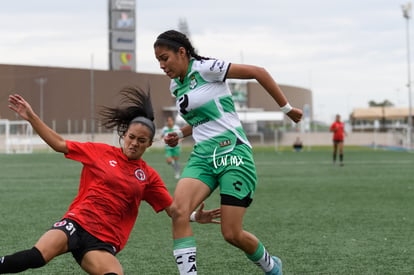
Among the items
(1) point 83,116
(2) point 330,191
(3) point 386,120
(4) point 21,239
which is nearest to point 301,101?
(3) point 386,120

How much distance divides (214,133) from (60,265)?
7.73ft

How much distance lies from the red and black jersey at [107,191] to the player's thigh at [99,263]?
0.43 feet

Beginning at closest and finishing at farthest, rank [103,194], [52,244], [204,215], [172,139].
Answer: [52,244]
[103,194]
[204,215]
[172,139]

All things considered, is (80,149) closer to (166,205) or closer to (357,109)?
(166,205)

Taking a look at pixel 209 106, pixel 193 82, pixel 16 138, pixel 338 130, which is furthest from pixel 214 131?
pixel 16 138

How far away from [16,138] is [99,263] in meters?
48.8

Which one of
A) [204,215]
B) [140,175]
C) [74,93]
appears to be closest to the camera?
[140,175]

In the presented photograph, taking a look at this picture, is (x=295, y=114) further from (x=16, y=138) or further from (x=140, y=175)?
(x=16, y=138)

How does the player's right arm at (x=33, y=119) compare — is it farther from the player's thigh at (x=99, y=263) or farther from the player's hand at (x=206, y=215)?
the player's hand at (x=206, y=215)

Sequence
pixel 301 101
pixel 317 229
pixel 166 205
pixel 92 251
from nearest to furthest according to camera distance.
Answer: pixel 92 251 → pixel 166 205 → pixel 317 229 → pixel 301 101

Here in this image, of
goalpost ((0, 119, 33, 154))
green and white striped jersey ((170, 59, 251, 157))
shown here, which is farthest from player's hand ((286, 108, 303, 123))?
goalpost ((0, 119, 33, 154))

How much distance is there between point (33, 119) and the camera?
4934 mm

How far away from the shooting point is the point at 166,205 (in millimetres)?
5664

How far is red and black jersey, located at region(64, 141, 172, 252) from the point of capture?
5.15 meters
